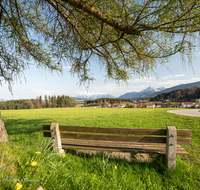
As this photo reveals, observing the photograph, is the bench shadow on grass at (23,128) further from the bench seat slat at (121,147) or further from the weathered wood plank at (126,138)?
the weathered wood plank at (126,138)

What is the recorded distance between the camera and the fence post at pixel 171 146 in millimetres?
2396

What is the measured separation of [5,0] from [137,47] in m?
3.33

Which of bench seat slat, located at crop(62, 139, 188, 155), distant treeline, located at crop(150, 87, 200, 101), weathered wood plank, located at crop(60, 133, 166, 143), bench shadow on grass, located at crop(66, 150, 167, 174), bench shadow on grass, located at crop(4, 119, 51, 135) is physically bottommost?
distant treeline, located at crop(150, 87, 200, 101)

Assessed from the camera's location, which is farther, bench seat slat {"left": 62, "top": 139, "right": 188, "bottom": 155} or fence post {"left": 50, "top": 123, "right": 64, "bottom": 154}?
fence post {"left": 50, "top": 123, "right": 64, "bottom": 154}

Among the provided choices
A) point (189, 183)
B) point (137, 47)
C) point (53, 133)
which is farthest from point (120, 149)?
point (137, 47)

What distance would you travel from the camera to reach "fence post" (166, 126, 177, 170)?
7.86 feet

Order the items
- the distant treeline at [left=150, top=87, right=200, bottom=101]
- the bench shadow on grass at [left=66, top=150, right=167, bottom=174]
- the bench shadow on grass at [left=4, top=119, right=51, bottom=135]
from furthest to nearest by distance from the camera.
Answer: the distant treeline at [left=150, top=87, right=200, bottom=101], the bench shadow on grass at [left=4, top=119, right=51, bottom=135], the bench shadow on grass at [left=66, top=150, right=167, bottom=174]

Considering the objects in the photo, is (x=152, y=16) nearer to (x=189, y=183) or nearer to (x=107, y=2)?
(x=107, y=2)

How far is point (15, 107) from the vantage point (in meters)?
70.3

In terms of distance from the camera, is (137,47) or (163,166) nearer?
(163,166)

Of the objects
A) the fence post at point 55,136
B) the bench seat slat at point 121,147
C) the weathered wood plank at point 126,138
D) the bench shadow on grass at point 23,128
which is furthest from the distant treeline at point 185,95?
the fence post at point 55,136

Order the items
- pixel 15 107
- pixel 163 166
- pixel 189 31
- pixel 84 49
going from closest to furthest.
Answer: pixel 189 31
pixel 163 166
pixel 84 49
pixel 15 107

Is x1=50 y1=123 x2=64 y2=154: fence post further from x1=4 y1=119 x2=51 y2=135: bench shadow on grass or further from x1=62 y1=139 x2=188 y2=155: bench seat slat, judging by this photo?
x1=4 y1=119 x2=51 y2=135: bench shadow on grass

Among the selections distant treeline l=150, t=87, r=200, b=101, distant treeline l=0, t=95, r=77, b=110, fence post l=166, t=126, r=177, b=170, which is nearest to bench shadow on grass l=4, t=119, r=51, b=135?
fence post l=166, t=126, r=177, b=170
